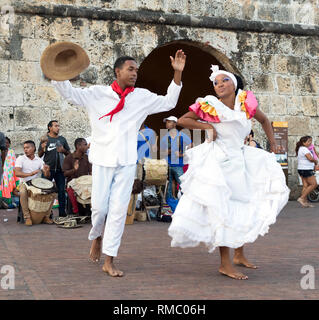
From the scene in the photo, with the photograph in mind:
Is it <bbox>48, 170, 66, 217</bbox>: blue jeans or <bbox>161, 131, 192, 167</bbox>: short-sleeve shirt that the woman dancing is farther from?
<bbox>48, 170, 66, 217</bbox>: blue jeans

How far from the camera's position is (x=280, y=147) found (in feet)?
46.2

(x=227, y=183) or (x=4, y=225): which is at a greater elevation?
(x=227, y=183)

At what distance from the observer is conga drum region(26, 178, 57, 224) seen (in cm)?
916

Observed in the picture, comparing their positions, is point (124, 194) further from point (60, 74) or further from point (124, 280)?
point (60, 74)

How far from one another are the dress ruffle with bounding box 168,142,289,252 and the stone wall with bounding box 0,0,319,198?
24.1ft

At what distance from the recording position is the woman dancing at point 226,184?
16.2ft

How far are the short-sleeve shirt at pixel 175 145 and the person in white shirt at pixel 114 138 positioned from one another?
4939mm

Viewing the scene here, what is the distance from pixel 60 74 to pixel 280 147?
9739mm

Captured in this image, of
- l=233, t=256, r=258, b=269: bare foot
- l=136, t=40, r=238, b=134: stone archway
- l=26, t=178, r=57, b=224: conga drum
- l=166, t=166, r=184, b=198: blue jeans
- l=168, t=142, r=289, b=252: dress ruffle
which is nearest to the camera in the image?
l=168, t=142, r=289, b=252: dress ruffle

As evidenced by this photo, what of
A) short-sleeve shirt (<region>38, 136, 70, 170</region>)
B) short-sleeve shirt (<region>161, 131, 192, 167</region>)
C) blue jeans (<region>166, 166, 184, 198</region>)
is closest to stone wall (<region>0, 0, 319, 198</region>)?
short-sleeve shirt (<region>38, 136, 70, 170</region>)

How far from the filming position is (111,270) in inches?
200

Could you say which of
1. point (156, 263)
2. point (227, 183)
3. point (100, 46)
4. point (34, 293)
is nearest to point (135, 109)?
point (227, 183)

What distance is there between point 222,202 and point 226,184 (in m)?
0.19

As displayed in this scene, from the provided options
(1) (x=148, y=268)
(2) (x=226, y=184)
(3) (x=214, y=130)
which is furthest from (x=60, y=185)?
(2) (x=226, y=184)
